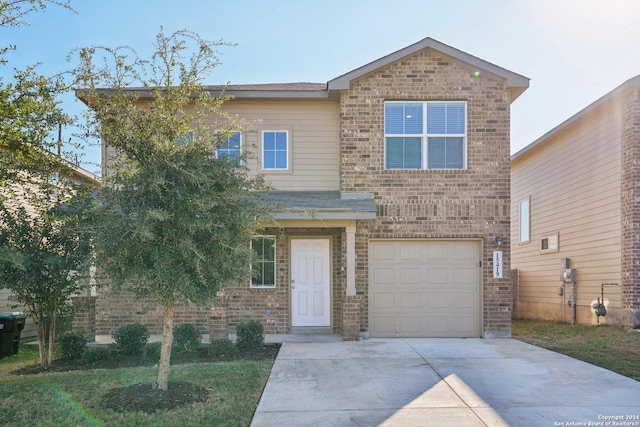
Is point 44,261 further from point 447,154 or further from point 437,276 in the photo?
point 447,154

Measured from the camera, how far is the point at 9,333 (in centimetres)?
999

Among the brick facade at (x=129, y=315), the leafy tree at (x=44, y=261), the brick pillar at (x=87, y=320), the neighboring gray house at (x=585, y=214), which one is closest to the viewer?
the leafy tree at (x=44, y=261)

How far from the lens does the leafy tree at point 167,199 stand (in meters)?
6.19

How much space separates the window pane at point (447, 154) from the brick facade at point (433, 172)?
16 centimetres

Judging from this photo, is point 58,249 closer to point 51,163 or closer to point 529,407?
point 51,163

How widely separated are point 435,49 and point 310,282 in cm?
552

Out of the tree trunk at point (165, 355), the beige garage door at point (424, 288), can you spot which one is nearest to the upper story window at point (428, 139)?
the beige garage door at point (424, 288)

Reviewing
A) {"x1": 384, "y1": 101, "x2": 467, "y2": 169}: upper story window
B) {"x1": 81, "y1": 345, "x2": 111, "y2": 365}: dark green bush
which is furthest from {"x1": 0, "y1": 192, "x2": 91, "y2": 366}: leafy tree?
{"x1": 384, "y1": 101, "x2": 467, "y2": 169}: upper story window

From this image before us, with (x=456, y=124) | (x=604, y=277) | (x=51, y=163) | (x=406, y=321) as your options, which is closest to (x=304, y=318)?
(x=406, y=321)

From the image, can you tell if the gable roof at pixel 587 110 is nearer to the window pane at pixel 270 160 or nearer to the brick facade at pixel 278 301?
the brick facade at pixel 278 301

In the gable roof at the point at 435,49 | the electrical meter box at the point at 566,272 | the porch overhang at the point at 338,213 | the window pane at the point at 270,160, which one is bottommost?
the electrical meter box at the point at 566,272

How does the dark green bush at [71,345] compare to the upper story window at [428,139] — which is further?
the upper story window at [428,139]

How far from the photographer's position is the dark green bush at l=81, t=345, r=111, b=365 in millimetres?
8883

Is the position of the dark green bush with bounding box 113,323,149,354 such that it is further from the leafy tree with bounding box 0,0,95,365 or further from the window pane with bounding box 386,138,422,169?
the window pane with bounding box 386,138,422,169
